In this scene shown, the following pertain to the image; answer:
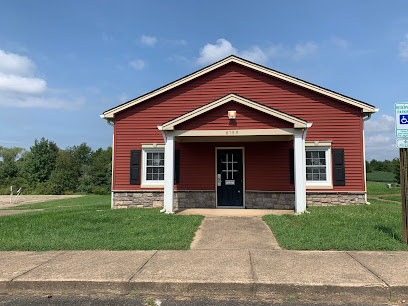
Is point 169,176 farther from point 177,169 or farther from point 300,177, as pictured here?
point 300,177

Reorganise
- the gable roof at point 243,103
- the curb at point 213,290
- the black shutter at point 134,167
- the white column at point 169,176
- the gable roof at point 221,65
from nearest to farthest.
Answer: the curb at point 213,290 < the gable roof at point 243,103 < the white column at point 169,176 < the gable roof at point 221,65 < the black shutter at point 134,167

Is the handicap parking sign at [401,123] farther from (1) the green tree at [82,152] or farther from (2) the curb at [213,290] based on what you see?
(1) the green tree at [82,152]

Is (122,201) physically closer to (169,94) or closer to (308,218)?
(169,94)

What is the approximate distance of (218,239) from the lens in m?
6.26

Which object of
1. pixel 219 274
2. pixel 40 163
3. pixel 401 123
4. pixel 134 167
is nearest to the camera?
pixel 219 274

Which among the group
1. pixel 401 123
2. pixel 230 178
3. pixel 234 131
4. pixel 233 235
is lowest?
pixel 233 235

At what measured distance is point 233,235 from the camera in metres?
6.62

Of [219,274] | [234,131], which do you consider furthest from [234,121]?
[219,274]

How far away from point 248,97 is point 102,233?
802 centimetres

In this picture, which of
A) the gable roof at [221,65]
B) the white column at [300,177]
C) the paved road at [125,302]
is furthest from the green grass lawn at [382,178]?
the paved road at [125,302]

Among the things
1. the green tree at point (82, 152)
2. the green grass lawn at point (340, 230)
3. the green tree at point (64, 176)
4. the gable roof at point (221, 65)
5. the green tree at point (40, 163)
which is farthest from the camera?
the green tree at point (82, 152)

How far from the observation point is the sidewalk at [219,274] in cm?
361

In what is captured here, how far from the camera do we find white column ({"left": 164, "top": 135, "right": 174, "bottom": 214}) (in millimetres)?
9453

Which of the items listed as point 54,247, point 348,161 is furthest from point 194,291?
point 348,161
